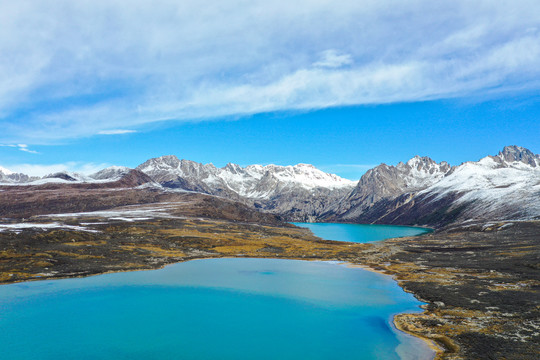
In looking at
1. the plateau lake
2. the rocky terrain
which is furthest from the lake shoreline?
the plateau lake

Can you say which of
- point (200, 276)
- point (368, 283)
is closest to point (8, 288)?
point (200, 276)

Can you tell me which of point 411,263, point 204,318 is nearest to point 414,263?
point 411,263

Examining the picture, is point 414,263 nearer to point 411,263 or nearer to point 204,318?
point 411,263

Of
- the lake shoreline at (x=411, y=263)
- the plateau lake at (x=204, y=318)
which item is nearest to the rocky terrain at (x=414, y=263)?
the lake shoreline at (x=411, y=263)

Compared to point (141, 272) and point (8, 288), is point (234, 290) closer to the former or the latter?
point (141, 272)

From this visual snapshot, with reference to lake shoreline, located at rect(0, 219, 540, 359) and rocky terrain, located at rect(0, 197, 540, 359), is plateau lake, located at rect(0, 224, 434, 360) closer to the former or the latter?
lake shoreline, located at rect(0, 219, 540, 359)

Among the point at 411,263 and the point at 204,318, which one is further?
the point at 411,263

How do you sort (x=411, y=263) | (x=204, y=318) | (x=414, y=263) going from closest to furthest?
(x=204, y=318) → (x=414, y=263) → (x=411, y=263)

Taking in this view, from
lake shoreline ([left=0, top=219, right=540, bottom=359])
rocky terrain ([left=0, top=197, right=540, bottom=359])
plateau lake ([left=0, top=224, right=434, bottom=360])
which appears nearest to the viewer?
plateau lake ([left=0, top=224, right=434, bottom=360])

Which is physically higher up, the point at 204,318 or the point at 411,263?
the point at 411,263
